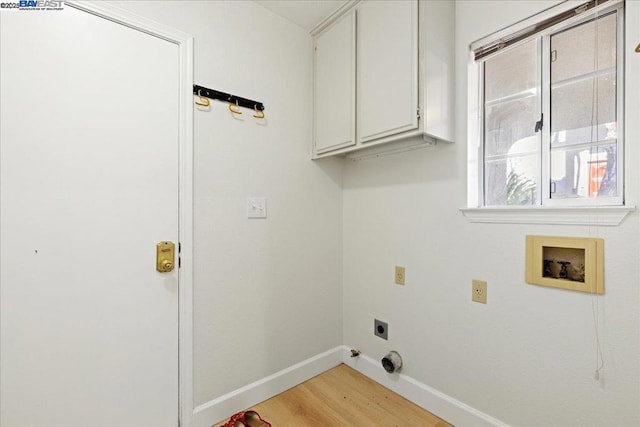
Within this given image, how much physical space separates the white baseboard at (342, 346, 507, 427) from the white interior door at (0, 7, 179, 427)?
123 centimetres

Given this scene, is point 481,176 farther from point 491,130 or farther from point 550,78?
point 550,78

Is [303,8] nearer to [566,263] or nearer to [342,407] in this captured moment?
[566,263]

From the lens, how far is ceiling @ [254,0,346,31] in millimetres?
1800

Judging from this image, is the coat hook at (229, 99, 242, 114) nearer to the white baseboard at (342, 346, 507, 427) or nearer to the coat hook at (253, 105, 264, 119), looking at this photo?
the coat hook at (253, 105, 264, 119)

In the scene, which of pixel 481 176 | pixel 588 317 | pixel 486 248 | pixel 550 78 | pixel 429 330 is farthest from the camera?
pixel 429 330

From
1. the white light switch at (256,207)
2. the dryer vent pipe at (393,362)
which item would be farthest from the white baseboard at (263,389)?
the white light switch at (256,207)

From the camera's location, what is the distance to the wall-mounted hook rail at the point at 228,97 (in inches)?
62.4

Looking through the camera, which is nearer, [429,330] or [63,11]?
[63,11]

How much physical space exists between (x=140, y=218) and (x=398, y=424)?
68.9 inches

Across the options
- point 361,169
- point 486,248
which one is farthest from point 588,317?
point 361,169

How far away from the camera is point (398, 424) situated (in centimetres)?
159

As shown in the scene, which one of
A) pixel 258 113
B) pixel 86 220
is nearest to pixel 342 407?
pixel 86 220

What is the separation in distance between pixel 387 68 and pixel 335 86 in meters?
0.41

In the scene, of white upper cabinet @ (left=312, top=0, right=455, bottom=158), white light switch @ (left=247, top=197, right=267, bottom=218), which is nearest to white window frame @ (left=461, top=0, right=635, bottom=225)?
white upper cabinet @ (left=312, top=0, right=455, bottom=158)
